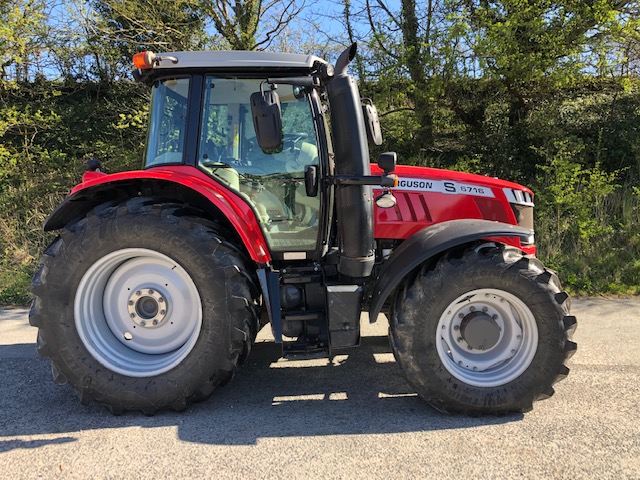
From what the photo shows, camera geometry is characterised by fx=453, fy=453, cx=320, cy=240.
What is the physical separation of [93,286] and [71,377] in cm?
56

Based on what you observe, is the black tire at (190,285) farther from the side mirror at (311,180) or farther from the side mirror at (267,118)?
the side mirror at (267,118)

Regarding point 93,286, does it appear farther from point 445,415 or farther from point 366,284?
point 445,415

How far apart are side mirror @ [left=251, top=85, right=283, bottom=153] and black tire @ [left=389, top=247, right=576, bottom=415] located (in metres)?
1.21

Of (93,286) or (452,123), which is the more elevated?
(452,123)

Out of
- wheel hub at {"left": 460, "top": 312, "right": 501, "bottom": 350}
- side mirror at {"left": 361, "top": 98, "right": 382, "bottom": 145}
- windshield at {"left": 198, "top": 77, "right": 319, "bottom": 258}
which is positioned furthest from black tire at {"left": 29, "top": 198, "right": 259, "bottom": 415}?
wheel hub at {"left": 460, "top": 312, "right": 501, "bottom": 350}

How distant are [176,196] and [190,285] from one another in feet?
2.05

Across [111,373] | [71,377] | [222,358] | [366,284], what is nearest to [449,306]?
[366,284]

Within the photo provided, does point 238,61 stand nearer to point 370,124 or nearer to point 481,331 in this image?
point 370,124

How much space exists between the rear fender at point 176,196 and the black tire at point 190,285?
0.49 feet

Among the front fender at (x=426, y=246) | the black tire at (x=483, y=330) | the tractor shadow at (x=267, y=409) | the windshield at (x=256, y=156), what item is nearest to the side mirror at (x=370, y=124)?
the windshield at (x=256, y=156)

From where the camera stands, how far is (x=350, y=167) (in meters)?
2.73

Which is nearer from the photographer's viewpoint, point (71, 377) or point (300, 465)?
point (300, 465)

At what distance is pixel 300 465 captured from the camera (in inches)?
89.4

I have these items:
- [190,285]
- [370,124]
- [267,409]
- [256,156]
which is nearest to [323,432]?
[267,409]
